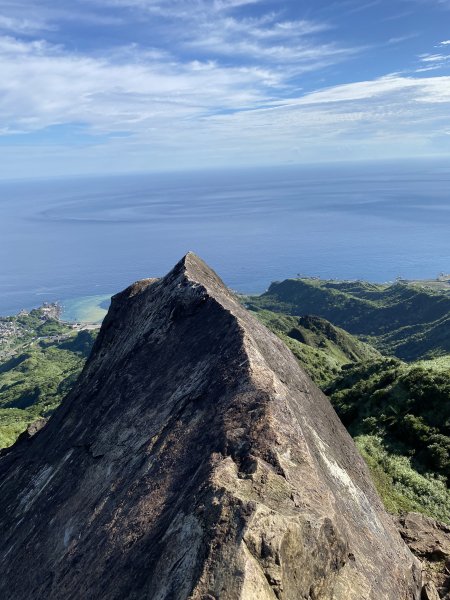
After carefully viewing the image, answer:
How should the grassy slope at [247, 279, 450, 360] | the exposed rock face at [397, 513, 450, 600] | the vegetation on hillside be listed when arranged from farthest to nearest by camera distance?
the grassy slope at [247, 279, 450, 360] → the vegetation on hillside → the exposed rock face at [397, 513, 450, 600]

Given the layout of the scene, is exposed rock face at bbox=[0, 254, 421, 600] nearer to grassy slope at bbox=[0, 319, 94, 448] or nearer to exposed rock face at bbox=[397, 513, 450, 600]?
exposed rock face at bbox=[397, 513, 450, 600]

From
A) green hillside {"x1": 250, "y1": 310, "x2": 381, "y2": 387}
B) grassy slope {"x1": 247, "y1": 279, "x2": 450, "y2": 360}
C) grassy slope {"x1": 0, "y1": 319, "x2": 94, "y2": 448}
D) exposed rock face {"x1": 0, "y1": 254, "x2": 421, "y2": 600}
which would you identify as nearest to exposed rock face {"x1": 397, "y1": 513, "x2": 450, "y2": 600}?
exposed rock face {"x1": 0, "y1": 254, "x2": 421, "y2": 600}

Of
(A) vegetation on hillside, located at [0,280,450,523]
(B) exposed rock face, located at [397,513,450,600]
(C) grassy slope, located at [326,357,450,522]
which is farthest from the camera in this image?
(A) vegetation on hillside, located at [0,280,450,523]

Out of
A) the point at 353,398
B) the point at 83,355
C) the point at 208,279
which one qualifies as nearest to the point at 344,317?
the point at 83,355

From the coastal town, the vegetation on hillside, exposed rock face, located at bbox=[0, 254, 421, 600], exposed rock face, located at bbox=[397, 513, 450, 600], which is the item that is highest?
exposed rock face, located at bbox=[0, 254, 421, 600]

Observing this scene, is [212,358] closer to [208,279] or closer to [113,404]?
[113,404]

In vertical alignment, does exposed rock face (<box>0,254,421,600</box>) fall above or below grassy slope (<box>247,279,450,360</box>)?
above
